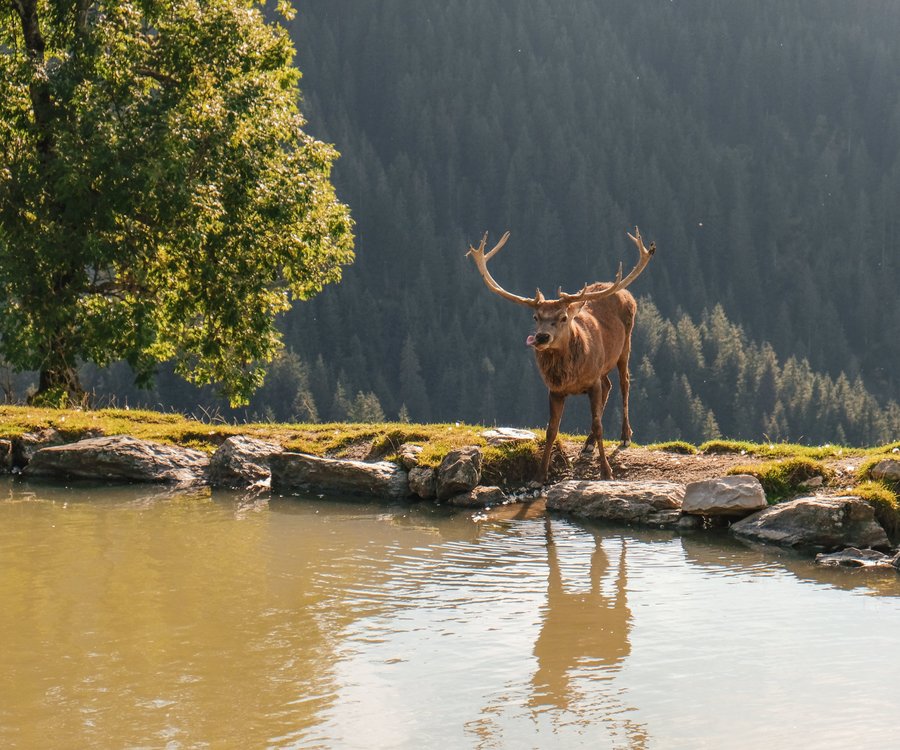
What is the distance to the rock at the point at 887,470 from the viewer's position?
12.6 meters

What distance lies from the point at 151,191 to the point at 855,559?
1275 cm

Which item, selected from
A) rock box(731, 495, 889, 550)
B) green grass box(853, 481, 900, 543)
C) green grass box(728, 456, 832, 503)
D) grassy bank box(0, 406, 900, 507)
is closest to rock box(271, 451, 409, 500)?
grassy bank box(0, 406, 900, 507)

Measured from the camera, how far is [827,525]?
38.8ft

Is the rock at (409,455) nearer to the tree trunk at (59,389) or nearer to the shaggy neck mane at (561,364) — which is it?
the shaggy neck mane at (561,364)

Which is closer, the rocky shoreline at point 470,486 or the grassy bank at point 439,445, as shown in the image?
the rocky shoreline at point 470,486

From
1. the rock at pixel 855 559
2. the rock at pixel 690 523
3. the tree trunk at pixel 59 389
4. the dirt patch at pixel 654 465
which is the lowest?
the rock at pixel 855 559

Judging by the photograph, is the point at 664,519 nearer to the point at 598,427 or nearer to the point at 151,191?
the point at 598,427

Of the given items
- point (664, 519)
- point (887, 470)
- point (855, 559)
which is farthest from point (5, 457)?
point (887, 470)

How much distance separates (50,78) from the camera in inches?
804

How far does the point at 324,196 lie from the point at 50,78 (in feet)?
17.4

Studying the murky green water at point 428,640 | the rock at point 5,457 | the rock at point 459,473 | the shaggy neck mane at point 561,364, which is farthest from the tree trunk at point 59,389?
the shaggy neck mane at point 561,364

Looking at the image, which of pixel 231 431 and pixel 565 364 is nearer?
pixel 565 364

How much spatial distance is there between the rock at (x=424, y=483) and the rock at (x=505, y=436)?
3.75ft

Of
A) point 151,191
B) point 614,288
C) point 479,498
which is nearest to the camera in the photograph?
point 479,498
